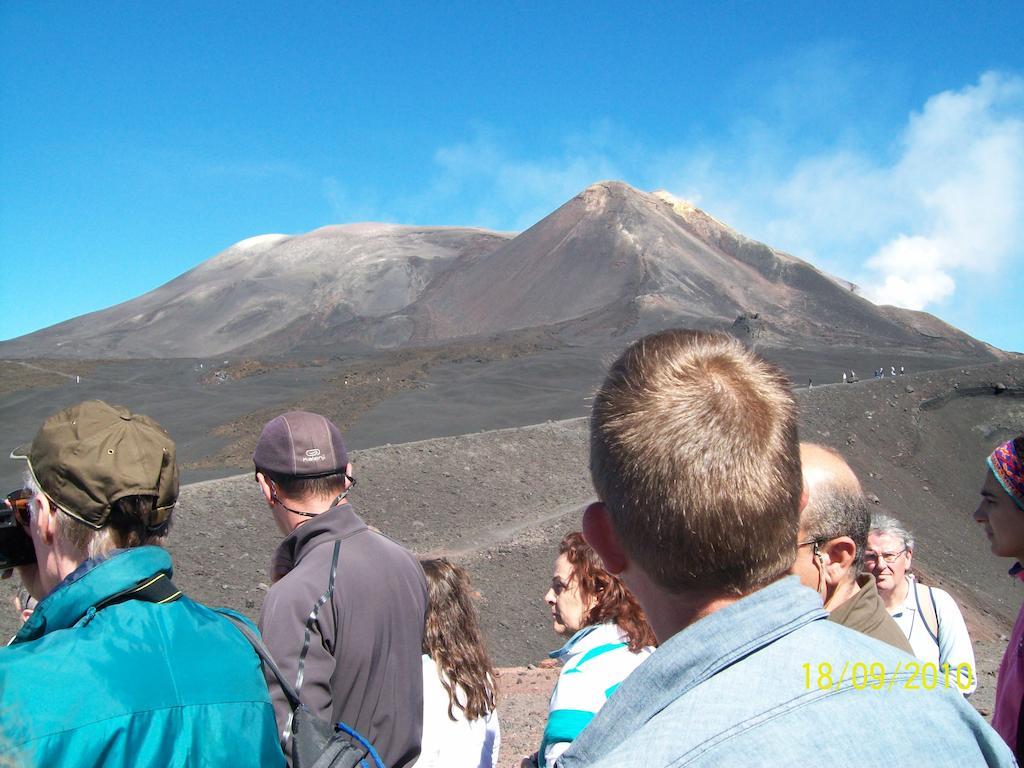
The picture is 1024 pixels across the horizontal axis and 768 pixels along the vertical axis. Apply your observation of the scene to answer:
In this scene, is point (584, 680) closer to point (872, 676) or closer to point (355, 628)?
point (355, 628)

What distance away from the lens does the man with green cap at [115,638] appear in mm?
1398

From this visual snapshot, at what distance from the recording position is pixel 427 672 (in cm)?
283

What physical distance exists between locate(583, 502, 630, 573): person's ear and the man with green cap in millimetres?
803

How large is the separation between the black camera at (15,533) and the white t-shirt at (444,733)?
1.39 metres

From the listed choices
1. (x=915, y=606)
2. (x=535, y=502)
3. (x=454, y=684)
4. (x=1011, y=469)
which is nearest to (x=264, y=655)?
(x=454, y=684)

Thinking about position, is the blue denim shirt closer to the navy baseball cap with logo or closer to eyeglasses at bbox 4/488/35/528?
eyeglasses at bbox 4/488/35/528

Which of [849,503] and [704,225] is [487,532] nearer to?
[849,503]

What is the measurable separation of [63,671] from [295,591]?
0.91 metres

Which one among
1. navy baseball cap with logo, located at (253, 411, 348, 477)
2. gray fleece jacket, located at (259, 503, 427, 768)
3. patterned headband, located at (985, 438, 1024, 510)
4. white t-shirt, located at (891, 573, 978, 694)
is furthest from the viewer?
white t-shirt, located at (891, 573, 978, 694)

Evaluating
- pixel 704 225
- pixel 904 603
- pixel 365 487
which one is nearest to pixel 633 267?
pixel 704 225

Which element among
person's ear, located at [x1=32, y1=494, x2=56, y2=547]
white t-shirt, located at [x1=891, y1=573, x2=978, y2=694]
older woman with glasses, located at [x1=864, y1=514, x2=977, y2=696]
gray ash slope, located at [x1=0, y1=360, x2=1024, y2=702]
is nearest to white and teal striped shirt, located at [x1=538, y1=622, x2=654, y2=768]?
person's ear, located at [x1=32, y1=494, x2=56, y2=547]

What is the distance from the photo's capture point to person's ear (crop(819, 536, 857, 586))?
7.09ft

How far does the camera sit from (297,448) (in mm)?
2652

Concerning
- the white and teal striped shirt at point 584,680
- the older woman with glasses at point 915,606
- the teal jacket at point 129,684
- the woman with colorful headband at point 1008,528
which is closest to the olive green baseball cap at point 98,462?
the teal jacket at point 129,684
